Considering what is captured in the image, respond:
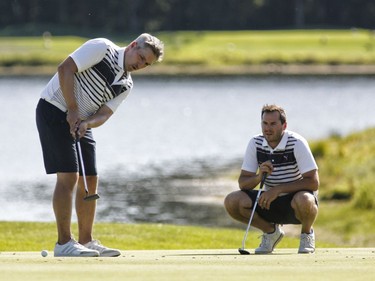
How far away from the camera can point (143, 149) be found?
47.3 metres

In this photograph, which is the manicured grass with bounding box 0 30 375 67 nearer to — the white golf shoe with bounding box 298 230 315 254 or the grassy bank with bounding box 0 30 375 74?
the grassy bank with bounding box 0 30 375 74

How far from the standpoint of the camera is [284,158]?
10.9m

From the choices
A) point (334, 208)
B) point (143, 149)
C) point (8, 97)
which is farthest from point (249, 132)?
point (8, 97)

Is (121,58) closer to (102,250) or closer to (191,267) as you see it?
(102,250)

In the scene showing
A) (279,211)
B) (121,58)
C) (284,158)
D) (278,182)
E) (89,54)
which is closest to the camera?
(89,54)

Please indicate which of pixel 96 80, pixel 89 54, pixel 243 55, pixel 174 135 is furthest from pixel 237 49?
pixel 89 54

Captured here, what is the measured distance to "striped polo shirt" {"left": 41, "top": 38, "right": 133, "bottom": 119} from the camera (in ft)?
32.7

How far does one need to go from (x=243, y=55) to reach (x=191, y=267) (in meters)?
97.3

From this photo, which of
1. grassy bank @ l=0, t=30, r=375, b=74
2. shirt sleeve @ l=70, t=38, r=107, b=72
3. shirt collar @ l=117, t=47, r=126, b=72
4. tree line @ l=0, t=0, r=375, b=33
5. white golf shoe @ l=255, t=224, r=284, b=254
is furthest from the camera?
tree line @ l=0, t=0, r=375, b=33

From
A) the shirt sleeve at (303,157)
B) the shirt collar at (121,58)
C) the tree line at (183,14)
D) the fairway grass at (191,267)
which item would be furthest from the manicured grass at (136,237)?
the tree line at (183,14)

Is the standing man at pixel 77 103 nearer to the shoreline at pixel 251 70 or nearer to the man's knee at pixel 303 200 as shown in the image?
the man's knee at pixel 303 200

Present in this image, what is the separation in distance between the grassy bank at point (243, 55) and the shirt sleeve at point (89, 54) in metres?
91.5

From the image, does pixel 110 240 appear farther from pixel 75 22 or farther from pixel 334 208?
pixel 75 22

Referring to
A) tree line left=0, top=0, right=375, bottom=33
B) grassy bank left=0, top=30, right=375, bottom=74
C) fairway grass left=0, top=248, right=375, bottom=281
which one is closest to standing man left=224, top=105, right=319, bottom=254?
fairway grass left=0, top=248, right=375, bottom=281
